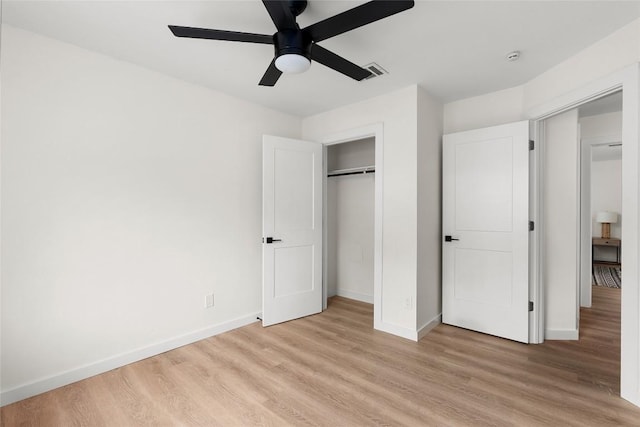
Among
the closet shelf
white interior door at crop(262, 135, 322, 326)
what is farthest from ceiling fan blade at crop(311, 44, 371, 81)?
the closet shelf

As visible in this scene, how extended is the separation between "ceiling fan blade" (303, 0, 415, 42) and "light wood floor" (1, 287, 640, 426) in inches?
86.2

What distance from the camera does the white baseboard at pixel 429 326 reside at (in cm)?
296

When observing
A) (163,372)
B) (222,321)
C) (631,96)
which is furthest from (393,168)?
(163,372)

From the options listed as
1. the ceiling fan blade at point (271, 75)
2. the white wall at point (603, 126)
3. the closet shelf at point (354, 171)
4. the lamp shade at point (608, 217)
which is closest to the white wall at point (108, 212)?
the ceiling fan blade at point (271, 75)

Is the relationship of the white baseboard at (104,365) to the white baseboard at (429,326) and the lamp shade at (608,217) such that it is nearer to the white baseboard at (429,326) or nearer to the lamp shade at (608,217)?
the white baseboard at (429,326)

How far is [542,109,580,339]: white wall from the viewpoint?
2859 mm

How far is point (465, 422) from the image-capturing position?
1.80m

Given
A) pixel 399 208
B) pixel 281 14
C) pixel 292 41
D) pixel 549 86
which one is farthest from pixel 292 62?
pixel 549 86

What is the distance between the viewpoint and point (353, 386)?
7.13ft

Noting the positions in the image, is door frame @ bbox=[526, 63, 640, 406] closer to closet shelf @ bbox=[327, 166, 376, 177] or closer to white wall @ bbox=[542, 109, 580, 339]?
white wall @ bbox=[542, 109, 580, 339]

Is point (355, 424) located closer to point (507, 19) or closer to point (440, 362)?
point (440, 362)

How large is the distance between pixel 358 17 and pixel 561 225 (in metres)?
2.76

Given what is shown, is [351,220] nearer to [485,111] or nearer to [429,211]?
[429,211]

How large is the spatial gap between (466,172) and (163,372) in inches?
129
